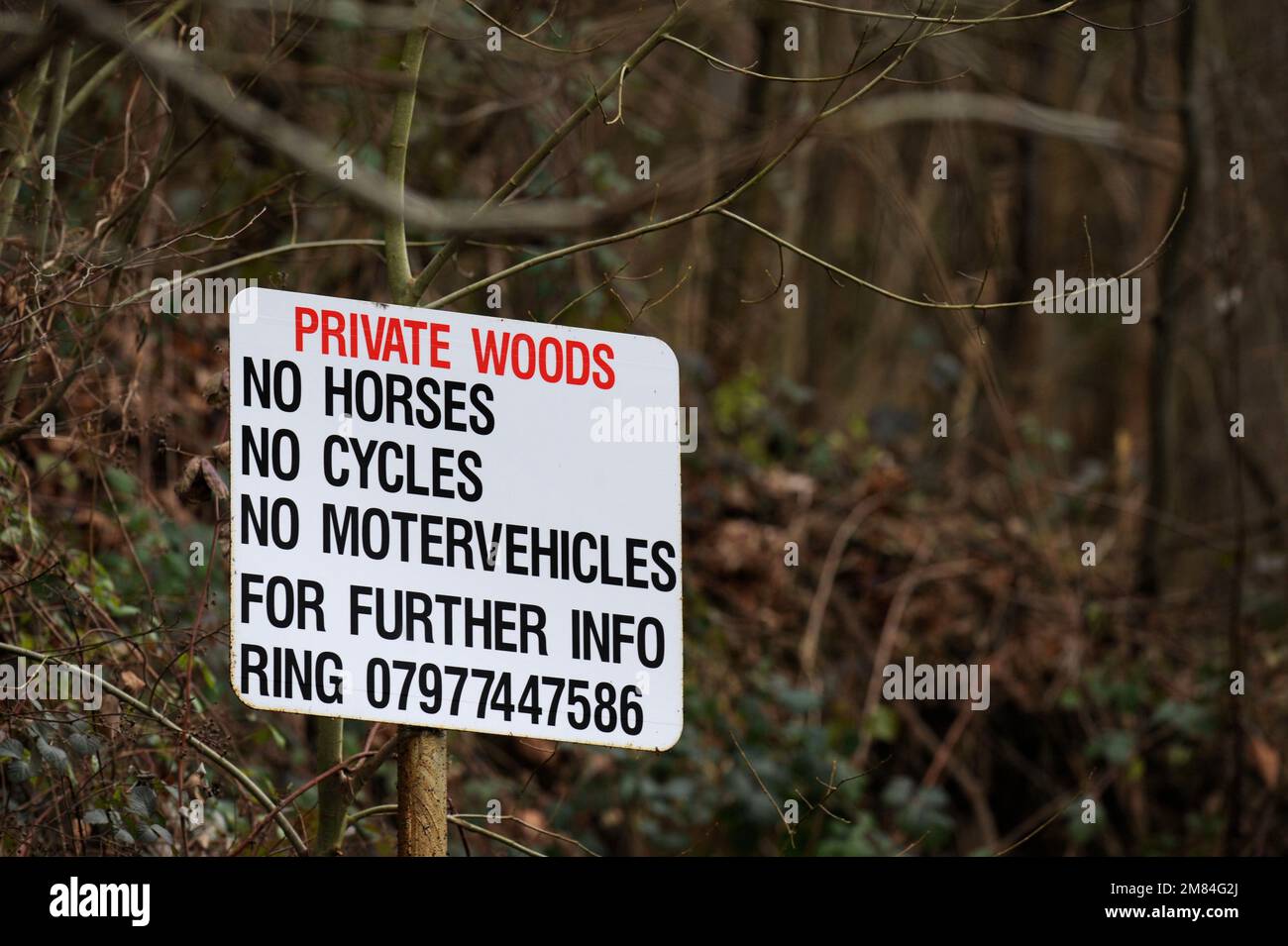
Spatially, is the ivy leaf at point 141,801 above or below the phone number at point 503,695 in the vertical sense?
below

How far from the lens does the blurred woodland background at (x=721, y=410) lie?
4.29m

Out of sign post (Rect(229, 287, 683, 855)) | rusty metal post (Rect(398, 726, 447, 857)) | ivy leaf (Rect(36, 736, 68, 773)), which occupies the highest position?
sign post (Rect(229, 287, 683, 855))

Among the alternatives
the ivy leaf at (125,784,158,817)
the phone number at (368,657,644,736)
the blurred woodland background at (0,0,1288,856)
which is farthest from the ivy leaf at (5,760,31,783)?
the phone number at (368,657,644,736)

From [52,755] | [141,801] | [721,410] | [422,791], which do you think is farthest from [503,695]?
[721,410]

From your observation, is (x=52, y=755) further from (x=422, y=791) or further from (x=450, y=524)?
(x=450, y=524)

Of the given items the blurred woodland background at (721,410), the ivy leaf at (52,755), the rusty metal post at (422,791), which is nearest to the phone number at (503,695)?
the rusty metal post at (422,791)

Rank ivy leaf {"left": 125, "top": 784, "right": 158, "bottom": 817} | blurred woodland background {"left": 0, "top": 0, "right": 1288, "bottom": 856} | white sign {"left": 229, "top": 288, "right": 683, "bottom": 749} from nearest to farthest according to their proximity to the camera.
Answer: white sign {"left": 229, "top": 288, "right": 683, "bottom": 749}, ivy leaf {"left": 125, "top": 784, "right": 158, "bottom": 817}, blurred woodland background {"left": 0, "top": 0, "right": 1288, "bottom": 856}

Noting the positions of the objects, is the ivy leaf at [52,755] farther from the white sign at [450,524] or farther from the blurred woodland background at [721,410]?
the white sign at [450,524]

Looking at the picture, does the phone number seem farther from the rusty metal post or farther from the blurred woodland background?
the blurred woodland background

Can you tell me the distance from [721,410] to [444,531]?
6.03 m

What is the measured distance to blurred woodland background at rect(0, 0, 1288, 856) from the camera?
169 inches

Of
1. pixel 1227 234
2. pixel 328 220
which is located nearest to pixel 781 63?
pixel 1227 234

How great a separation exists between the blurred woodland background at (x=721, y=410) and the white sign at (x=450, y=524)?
337 mm

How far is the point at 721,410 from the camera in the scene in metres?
8.81
